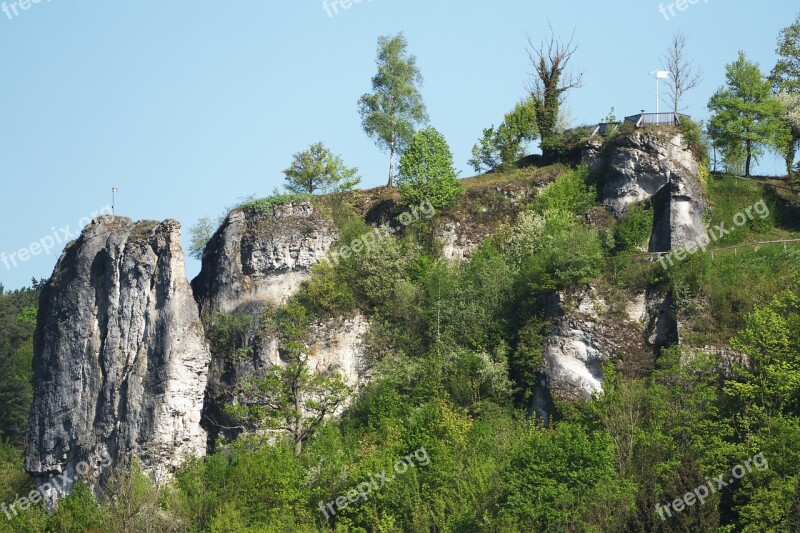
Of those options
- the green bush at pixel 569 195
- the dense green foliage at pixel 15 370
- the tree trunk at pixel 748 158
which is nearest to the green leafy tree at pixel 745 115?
the tree trunk at pixel 748 158

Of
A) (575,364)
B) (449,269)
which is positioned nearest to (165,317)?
(449,269)

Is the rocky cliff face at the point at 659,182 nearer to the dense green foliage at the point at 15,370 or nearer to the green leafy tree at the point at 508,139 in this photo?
the green leafy tree at the point at 508,139

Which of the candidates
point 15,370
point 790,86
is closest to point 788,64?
point 790,86

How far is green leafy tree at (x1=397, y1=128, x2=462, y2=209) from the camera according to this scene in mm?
61188

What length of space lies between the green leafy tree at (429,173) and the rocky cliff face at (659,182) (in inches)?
218

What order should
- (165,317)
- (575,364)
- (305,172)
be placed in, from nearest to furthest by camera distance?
(575,364) < (165,317) < (305,172)

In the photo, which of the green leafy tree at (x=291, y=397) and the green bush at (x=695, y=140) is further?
the green bush at (x=695, y=140)

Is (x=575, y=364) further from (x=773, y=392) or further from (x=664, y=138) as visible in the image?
(x=664, y=138)

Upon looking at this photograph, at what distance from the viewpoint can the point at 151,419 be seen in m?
55.9

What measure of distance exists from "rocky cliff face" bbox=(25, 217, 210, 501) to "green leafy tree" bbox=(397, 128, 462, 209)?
28.9 ft

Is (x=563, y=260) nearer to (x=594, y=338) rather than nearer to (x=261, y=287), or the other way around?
(x=594, y=338)

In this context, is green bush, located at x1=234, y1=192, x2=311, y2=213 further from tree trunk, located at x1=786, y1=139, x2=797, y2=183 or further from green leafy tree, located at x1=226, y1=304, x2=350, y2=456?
tree trunk, located at x1=786, y1=139, x2=797, y2=183

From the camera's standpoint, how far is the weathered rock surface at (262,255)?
58.6 metres

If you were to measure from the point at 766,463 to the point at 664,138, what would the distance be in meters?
15.6
